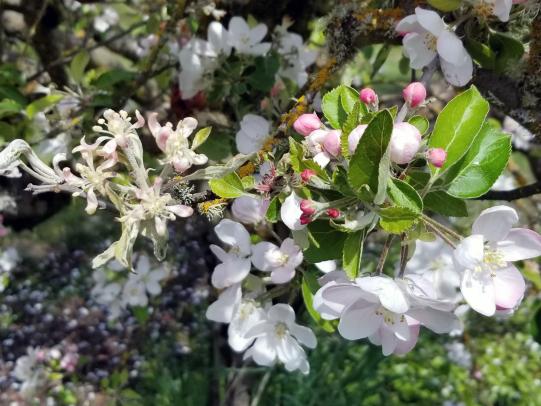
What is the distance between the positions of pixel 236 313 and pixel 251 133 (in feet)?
1.08

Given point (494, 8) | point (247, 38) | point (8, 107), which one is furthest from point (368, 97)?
point (8, 107)

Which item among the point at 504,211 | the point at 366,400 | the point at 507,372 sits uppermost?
the point at 504,211

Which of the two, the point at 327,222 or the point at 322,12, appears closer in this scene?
the point at 327,222

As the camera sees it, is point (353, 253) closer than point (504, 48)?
Yes

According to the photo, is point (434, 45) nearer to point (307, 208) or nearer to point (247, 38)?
point (307, 208)

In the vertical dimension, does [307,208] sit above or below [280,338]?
above

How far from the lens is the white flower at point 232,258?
897 millimetres

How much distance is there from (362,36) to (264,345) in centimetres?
56

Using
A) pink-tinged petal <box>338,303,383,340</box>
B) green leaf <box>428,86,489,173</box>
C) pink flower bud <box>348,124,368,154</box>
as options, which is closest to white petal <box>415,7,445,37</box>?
green leaf <box>428,86,489,173</box>

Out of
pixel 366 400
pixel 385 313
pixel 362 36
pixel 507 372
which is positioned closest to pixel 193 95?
pixel 362 36

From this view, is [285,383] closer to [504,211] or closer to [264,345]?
[264,345]

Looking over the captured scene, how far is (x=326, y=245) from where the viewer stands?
0.71 meters

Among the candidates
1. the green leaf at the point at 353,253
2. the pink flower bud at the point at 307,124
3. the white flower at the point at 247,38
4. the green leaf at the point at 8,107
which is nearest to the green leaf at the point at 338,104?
the pink flower bud at the point at 307,124

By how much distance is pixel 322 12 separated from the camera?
1700 millimetres
